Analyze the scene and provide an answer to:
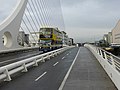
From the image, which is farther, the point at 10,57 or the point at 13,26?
the point at 13,26

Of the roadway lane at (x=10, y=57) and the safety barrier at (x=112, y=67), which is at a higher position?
the safety barrier at (x=112, y=67)

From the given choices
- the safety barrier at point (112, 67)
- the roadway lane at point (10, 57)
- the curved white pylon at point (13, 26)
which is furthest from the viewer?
the curved white pylon at point (13, 26)

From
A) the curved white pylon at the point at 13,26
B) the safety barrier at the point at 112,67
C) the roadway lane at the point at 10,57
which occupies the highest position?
the curved white pylon at the point at 13,26

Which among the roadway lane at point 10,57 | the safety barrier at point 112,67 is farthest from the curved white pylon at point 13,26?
the safety barrier at point 112,67

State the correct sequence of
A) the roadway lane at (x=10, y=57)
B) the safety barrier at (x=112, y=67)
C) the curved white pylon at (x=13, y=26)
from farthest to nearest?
the curved white pylon at (x=13, y=26)
the roadway lane at (x=10, y=57)
the safety barrier at (x=112, y=67)

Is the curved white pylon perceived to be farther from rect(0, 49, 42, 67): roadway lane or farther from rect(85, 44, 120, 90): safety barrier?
rect(85, 44, 120, 90): safety barrier

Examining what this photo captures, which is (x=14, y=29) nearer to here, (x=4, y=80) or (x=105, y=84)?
(x=4, y=80)

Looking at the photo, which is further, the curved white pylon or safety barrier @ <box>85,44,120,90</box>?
the curved white pylon

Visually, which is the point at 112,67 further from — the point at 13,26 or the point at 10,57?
the point at 13,26

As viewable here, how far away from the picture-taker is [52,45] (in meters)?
41.8

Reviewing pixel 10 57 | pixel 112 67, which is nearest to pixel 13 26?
pixel 10 57

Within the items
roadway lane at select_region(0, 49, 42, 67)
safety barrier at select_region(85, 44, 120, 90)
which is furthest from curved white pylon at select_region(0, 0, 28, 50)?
safety barrier at select_region(85, 44, 120, 90)

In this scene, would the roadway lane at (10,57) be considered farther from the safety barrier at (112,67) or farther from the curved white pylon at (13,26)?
the safety barrier at (112,67)

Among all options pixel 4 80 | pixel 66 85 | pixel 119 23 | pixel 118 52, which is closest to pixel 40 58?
pixel 4 80
